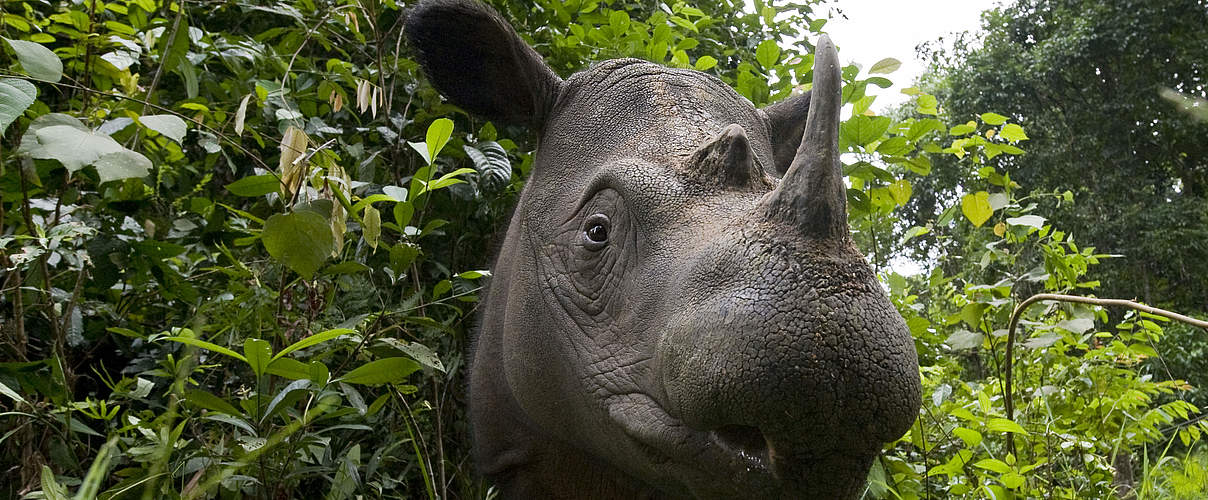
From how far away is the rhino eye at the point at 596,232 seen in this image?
2381 mm

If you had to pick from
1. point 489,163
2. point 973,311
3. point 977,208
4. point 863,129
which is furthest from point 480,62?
point 973,311

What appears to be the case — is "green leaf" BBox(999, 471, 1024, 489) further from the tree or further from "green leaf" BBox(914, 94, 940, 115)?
the tree

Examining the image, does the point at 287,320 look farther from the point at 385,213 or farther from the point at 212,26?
the point at 212,26

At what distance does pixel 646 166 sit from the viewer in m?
2.41

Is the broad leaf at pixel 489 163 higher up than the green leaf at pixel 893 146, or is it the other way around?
the green leaf at pixel 893 146

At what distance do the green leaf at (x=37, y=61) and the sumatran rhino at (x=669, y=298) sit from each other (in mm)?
983

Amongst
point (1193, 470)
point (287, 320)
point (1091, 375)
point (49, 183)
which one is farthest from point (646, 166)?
point (1091, 375)

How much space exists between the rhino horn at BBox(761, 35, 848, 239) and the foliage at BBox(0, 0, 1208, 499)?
100 centimetres

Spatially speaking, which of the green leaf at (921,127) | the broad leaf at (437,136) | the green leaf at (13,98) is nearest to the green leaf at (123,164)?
the green leaf at (13,98)

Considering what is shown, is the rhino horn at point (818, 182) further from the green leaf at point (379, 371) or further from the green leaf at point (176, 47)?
the green leaf at point (176, 47)

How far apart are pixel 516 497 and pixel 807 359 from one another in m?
1.50

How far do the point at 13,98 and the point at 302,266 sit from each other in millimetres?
696

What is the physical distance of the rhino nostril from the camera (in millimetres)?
1703

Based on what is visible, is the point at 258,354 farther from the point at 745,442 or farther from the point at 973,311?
the point at 973,311
